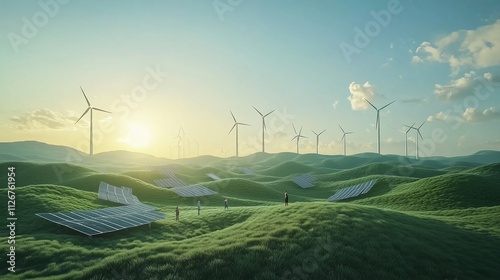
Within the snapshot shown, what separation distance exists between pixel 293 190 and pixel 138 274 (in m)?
96.9

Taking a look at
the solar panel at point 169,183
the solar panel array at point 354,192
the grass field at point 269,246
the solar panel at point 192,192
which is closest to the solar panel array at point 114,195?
the grass field at point 269,246

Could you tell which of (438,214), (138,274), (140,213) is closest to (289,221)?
(138,274)

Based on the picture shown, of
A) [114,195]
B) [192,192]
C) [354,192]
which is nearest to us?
[114,195]

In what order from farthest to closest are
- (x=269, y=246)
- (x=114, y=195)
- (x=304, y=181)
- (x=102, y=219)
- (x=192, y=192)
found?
(x=304, y=181) → (x=192, y=192) → (x=114, y=195) → (x=102, y=219) → (x=269, y=246)

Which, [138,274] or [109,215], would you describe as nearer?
[138,274]

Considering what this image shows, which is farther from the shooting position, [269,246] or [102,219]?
[102,219]

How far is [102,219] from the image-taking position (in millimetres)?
42250

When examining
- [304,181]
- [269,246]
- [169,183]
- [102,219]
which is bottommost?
[304,181]

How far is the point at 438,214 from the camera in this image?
55219 millimetres

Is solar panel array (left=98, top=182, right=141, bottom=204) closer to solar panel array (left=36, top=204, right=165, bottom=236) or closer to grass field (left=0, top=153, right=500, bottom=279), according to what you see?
grass field (left=0, top=153, right=500, bottom=279)

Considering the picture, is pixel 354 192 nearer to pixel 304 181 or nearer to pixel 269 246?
pixel 304 181

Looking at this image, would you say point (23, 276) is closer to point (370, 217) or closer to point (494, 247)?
point (370, 217)

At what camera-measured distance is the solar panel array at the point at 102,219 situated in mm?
37669

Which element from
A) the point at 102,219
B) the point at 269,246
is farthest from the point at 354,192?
the point at 269,246
